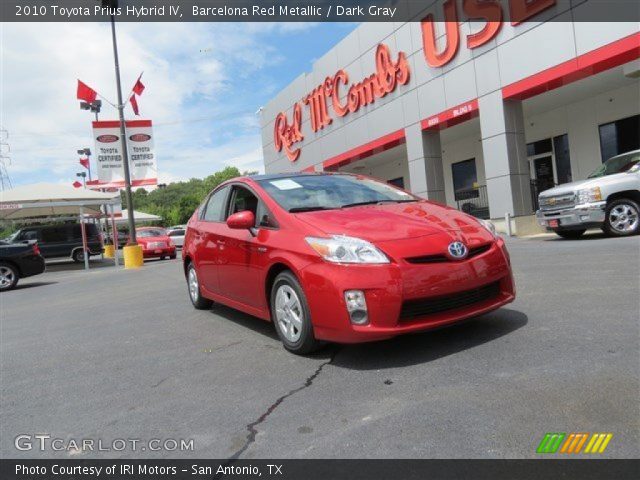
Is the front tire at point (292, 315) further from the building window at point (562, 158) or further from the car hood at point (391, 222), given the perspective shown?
the building window at point (562, 158)

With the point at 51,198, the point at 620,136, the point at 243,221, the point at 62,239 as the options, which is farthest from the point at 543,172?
the point at 62,239

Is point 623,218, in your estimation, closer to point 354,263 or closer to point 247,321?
point 247,321

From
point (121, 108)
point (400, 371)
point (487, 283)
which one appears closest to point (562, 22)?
point (487, 283)

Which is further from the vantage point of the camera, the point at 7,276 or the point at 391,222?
the point at 7,276

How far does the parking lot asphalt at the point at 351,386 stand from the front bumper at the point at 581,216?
4.68m

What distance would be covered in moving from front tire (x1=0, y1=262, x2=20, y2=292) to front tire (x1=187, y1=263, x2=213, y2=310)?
8.31 meters

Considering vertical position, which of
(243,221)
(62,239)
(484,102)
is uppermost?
(484,102)

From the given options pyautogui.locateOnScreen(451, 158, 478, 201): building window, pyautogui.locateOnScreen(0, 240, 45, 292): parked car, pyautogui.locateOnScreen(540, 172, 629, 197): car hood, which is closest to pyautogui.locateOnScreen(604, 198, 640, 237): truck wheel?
pyautogui.locateOnScreen(540, 172, 629, 197): car hood

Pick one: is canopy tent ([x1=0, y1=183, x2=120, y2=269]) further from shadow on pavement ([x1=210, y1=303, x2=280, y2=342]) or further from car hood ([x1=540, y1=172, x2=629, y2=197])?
car hood ([x1=540, y1=172, x2=629, y2=197])

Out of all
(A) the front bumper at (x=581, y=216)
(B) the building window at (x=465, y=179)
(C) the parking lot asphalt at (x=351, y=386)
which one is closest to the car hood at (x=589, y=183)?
(A) the front bumper at (x=581, y=216)

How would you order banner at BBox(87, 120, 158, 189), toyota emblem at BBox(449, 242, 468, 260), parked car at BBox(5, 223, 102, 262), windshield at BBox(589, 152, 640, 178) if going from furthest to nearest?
parked car at BBox(5, 223, 102, 262) < banner at BBox(87, 120, 158, 189) < windshield at BBox(589, 152, 640, 178) < toyota emblem at BBox(449, 242, 468, 260)

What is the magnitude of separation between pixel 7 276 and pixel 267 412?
11947 millimetres

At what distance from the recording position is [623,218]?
9.73m

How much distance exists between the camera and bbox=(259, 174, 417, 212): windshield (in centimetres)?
450
